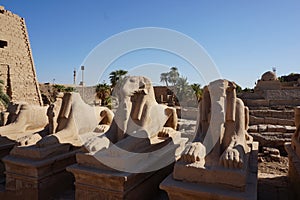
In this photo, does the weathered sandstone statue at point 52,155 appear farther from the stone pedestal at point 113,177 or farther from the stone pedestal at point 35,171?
the stone pedestal at point 113,177

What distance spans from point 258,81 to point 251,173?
18230mm

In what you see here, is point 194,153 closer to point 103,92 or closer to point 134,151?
point 134,151

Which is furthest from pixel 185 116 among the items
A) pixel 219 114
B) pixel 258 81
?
pixel 219 114

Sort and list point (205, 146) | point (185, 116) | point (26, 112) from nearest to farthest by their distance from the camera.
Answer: point (205, 146) < point (26, 112) < point (185, 116)

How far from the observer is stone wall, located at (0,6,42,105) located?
41.6 ft

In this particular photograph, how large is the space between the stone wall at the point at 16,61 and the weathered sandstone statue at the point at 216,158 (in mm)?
12719

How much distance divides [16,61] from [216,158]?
13.9 metres

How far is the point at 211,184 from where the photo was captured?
2.07 meters

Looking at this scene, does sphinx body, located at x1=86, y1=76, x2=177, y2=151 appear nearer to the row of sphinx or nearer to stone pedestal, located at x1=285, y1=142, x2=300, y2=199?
the row of sphinx

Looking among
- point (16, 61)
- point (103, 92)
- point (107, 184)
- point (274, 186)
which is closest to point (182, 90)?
point (103, 92)

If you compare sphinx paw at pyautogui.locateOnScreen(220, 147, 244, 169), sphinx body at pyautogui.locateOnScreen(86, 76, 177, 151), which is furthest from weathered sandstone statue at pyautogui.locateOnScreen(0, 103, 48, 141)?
sphinx paw at pyautogui.locateOnScreen(220, 147, 244, 169)

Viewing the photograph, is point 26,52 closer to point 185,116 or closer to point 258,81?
point 185,116

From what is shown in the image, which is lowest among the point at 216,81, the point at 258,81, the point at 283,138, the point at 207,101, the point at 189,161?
the point at 283,138

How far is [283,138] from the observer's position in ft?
22.7
